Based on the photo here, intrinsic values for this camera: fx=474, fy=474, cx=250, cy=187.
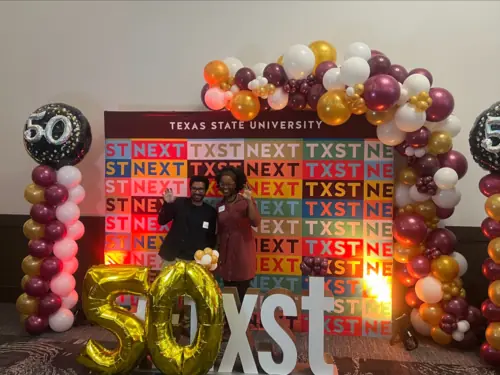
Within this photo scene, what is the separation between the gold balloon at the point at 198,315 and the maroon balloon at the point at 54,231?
1.17 metres

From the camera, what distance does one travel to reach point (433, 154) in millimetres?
3309

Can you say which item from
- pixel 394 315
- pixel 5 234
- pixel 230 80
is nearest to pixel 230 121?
pixel 230 80

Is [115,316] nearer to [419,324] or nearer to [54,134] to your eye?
[54,134]

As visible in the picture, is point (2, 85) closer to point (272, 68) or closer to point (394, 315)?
point (272, 68)

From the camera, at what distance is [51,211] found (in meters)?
3.61

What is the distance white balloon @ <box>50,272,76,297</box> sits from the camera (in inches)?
143

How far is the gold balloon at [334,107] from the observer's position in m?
3.16

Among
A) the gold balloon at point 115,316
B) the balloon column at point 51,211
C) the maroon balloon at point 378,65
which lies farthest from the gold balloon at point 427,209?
the balloon column at point 51,211

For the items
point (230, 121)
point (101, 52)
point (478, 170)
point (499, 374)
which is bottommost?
point (499, 374)

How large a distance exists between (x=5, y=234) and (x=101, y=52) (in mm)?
1906

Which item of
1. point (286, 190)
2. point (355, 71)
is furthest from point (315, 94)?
point (286, 190)

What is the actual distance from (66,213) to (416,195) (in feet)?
8.55

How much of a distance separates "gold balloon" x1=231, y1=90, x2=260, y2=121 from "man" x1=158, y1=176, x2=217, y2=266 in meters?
0.56

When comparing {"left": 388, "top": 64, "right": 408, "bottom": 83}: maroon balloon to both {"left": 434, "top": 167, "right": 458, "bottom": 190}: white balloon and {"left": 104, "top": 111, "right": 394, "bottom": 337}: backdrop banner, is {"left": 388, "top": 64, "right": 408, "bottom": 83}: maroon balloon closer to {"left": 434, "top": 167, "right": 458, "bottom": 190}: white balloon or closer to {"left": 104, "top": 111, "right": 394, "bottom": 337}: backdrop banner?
{"left": 104, "top": 111, "right": 394, "bottom": 337}: backdrop banner
